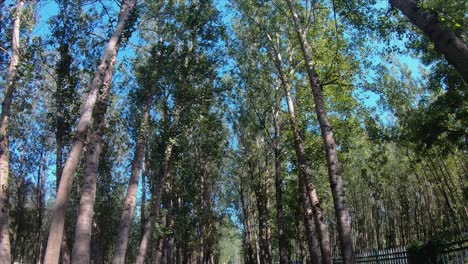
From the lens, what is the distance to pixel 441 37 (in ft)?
17.1

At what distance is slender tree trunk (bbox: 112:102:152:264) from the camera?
1367 cm

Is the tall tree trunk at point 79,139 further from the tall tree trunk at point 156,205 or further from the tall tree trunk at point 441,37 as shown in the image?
the tall tree trunk at point 441,37

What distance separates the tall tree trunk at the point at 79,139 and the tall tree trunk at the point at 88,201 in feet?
1.13

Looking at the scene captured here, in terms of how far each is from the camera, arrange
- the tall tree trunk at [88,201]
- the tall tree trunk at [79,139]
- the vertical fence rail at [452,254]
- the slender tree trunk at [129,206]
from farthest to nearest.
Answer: the slender tree trunk at [129,206]
the vertical fence rail at [452,254]
the tall tree trunk at [79,139]
the tall tree trunk at [88,201]

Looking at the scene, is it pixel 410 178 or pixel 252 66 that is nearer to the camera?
pixel 252 66

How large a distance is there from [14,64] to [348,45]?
12.1 meters

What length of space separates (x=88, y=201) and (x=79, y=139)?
160 centimetres

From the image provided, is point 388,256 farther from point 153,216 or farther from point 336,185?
point 153,216

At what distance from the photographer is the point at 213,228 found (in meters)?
36.6

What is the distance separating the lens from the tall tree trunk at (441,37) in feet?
16.1

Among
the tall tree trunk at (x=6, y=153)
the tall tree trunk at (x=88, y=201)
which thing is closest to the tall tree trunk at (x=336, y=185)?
the tall tree trunk at (x=88, y=201)

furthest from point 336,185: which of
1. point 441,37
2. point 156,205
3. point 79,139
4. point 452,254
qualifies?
point 156,205

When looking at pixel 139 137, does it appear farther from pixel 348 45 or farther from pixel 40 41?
pixel 348 45

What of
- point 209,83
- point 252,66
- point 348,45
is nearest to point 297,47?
point 252,66
